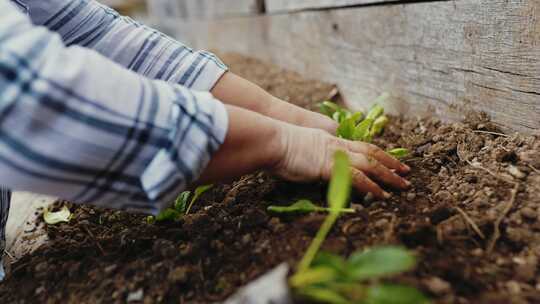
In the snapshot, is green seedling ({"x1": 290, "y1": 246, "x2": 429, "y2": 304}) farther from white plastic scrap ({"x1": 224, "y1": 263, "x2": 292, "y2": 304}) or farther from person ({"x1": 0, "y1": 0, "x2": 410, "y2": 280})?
person ({"x1": 0, "y1": 0, "x2": 410, "y2": 280})

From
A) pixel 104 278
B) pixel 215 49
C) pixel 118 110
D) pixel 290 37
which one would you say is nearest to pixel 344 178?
pixel 118 110

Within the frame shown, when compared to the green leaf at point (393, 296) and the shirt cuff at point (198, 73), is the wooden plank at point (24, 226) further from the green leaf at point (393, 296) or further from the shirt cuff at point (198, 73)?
the green leaf at point (393, 296)

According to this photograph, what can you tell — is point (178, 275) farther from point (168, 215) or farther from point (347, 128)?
point (347, 128)

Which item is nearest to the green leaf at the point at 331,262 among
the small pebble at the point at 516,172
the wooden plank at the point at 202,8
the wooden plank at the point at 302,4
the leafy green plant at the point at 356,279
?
the leafy green plant at the point at 356,279

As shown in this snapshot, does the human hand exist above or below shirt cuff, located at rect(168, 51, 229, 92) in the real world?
below

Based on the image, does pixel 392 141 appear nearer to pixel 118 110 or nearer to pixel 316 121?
pixel 316 121

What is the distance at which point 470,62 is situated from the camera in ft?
3.42

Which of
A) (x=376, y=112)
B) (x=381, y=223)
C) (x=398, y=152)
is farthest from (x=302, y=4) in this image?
(x=381, y=223)

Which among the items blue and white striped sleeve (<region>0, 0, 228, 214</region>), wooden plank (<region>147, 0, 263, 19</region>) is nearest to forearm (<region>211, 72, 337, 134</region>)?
blue and white striped sleeve (<region>0, 0, 228, 214</region>)

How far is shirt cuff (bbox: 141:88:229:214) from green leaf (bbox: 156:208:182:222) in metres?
0.21

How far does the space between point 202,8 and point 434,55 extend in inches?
87.4

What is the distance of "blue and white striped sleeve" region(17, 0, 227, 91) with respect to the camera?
102cm

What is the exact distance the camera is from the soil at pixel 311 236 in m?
0.63

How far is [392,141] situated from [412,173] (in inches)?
10.1
